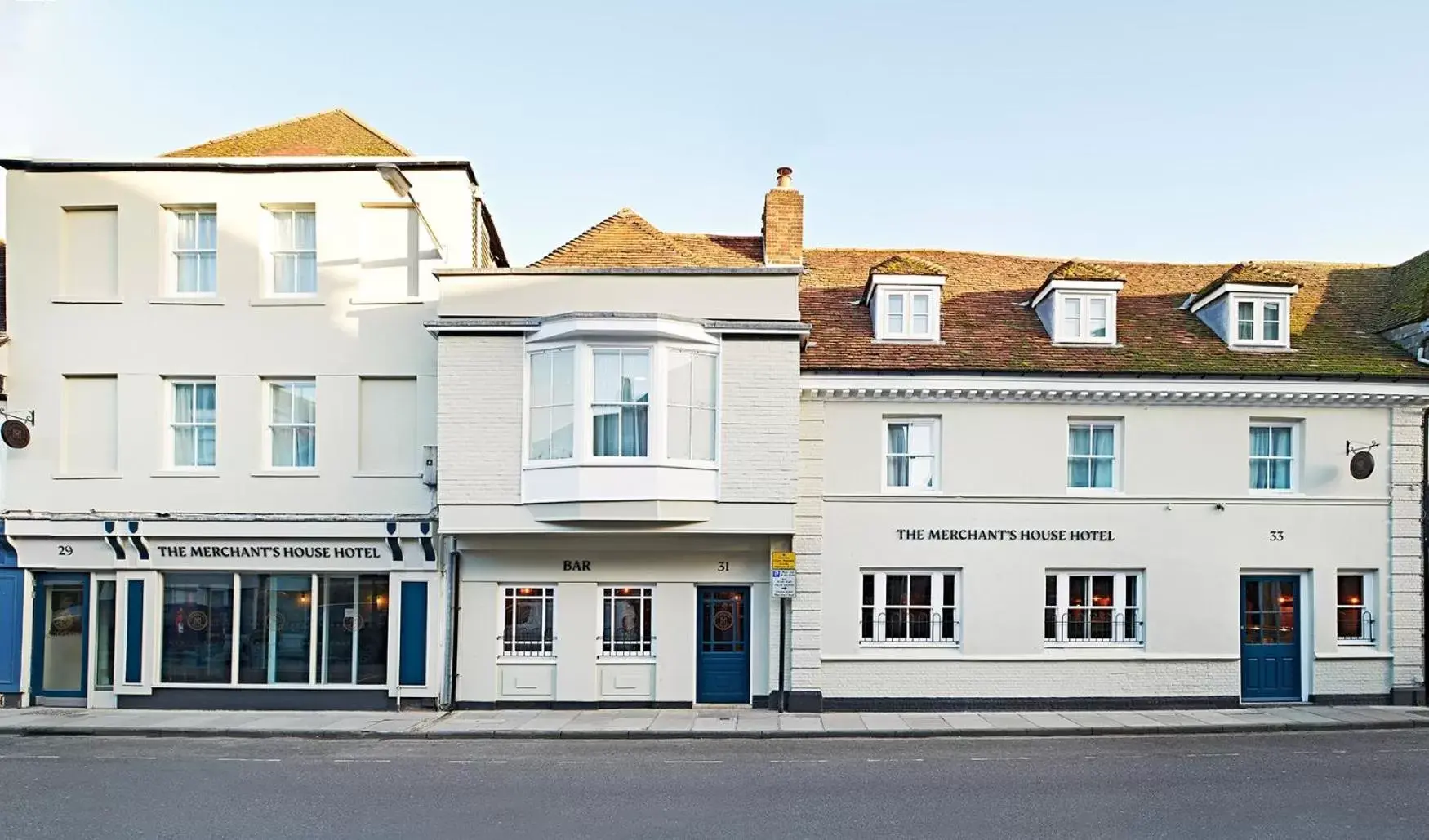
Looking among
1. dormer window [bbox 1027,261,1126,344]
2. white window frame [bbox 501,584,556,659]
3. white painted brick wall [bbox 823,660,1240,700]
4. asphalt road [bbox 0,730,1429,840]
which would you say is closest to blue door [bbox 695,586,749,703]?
white painted brick wall [bbox 823,660,1240,700]

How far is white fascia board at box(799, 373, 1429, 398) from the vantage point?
16.3 m

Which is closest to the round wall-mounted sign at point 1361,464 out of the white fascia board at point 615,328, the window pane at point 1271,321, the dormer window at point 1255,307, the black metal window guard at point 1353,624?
the dormer window at point 1255,307

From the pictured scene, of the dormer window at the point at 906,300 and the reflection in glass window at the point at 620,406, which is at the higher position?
the dormer window at the point at 906,300

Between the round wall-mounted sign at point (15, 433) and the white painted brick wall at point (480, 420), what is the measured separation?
7.67m

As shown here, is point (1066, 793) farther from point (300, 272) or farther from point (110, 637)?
point (110, 637)

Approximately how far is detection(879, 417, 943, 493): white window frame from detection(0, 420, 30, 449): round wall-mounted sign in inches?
598

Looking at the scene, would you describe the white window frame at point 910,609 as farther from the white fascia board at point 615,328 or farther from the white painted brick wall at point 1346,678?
the white painted brick wall at point 1346,678

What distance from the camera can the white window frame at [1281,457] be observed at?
1691cm

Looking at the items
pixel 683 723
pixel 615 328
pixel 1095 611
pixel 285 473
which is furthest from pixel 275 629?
pixel 1095 611

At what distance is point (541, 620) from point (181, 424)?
7.40 meters

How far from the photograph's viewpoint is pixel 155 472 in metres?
16.5

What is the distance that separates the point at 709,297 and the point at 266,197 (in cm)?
840

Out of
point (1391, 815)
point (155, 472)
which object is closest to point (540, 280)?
point (155, 472)

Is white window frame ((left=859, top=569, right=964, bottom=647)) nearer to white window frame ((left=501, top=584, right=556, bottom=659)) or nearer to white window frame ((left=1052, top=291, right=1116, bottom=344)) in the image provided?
white window frame ((left=1052, top=291, right=1116, bottom=344))
